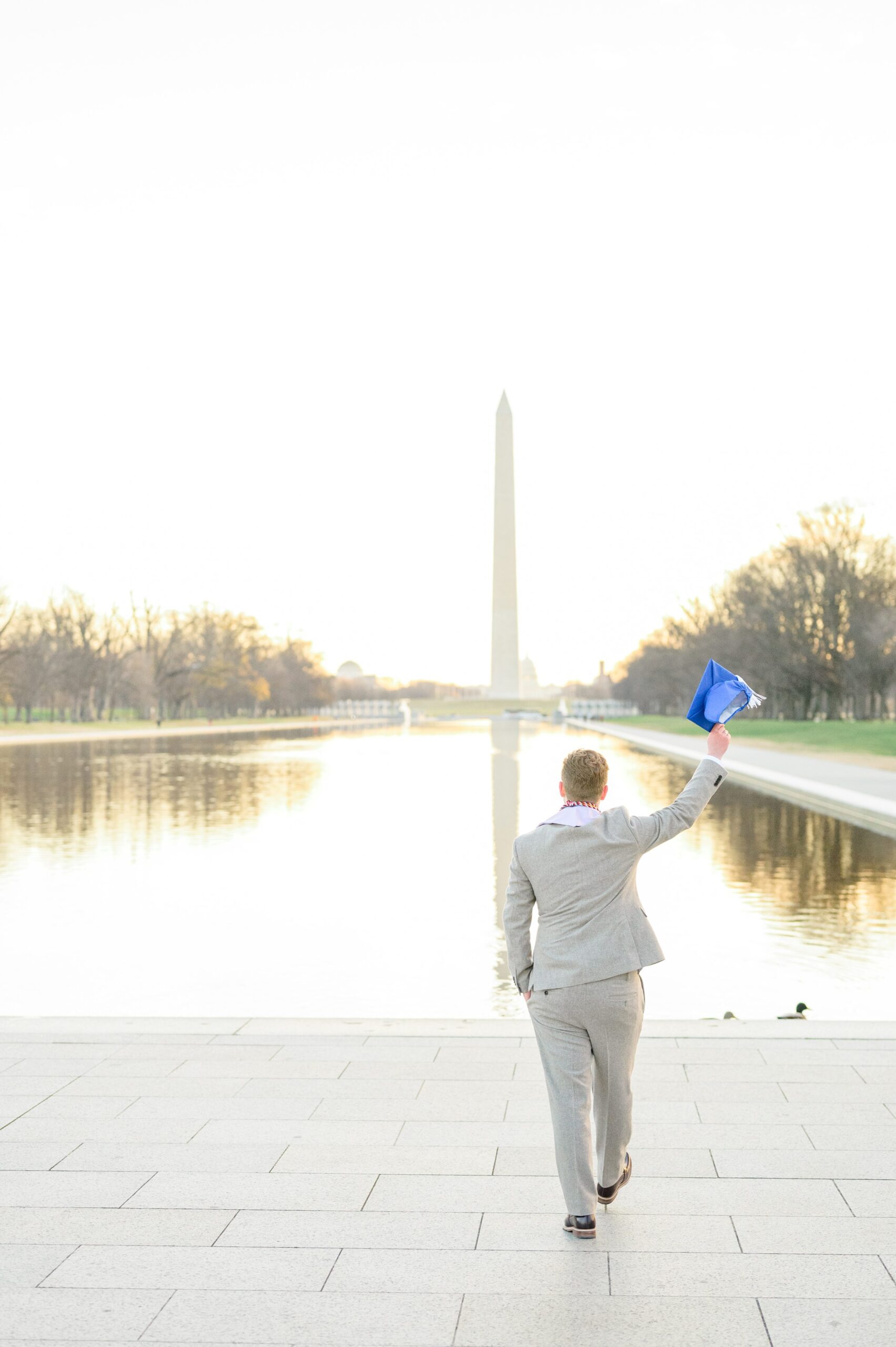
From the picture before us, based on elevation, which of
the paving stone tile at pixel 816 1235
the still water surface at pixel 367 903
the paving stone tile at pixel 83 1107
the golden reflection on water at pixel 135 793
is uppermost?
the paving stone tile at pixel 816 1235

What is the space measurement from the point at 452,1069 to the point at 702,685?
2.49 metres

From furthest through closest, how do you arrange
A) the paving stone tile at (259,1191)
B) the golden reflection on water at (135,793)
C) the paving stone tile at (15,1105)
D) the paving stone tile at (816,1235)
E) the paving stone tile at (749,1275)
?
the golden reflection on water at (135,793), the paving stone tile at (15,1105), the paving stone tile at (259,1191), the paving stone tile at (816,1235), the paving stone tile at (749,1275)

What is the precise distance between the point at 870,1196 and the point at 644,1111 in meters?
1.10

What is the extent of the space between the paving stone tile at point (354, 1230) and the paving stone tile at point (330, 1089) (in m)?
1.20

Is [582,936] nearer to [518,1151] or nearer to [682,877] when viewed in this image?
[518,1151]

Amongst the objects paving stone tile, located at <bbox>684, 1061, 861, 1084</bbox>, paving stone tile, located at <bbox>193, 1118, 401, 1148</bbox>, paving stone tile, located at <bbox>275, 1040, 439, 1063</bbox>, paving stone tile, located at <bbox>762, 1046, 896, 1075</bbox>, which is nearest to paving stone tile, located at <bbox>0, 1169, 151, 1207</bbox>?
paving stone tile, located at <bbox>193, 1118, 401, 1148</bbox>

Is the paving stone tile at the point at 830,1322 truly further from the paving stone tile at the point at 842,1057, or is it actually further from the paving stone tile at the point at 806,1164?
the paving stone tile at the point at 842,1057

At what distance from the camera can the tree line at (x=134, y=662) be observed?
82.6 metres

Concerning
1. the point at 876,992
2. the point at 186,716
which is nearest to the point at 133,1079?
the point at 876,992

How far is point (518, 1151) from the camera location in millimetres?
4598

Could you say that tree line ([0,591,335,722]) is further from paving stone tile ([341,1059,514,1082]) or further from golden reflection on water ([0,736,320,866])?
paving stone tile ([341,1059,514,1082])

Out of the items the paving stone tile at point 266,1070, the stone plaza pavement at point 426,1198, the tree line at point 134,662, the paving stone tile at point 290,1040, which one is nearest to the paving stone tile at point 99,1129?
the stone plaza pavement at point 426,1198

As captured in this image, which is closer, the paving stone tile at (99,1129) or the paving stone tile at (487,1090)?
the paving stone tile at (99,1129)

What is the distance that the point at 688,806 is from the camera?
394cm
